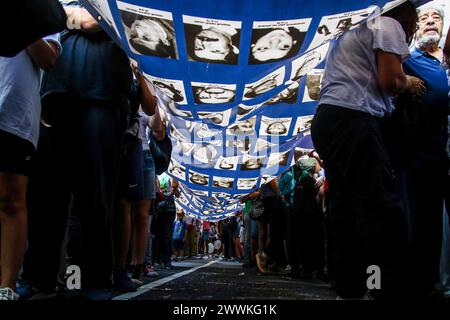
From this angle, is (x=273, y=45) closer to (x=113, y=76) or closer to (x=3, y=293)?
(x=113, y=76)

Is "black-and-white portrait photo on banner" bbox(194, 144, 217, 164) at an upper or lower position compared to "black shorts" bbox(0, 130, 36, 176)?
upper

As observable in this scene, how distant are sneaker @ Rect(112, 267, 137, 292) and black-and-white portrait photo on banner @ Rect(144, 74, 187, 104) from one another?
1206 mm

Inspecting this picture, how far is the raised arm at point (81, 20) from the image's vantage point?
7.38 feet

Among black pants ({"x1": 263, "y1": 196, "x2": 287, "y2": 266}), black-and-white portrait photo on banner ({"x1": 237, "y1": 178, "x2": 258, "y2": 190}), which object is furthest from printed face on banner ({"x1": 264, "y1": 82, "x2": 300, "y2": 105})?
black pants ({"x1": 263, "y1": 196, "x2": 287, "y2": 266})

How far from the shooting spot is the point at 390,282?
1.88 m

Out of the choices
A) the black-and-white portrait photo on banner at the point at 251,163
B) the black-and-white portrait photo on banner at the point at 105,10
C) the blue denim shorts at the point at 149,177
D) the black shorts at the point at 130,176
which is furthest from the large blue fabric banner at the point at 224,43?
the black-and-white portrait photo on banner at the point at 251,163

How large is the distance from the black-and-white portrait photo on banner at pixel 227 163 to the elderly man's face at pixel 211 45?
222cm

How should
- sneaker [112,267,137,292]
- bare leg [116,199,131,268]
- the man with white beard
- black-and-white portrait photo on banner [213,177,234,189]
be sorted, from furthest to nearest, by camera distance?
black-and-white portrait photo on banner [213,177,234,189]
bare leg [116,199,131,268]
sneaker [112,267,137,292]
the man with white beard

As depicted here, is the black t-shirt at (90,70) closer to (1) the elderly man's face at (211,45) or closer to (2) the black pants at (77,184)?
(2) the black pants at (77,184)

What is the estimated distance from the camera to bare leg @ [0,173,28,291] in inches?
72.6

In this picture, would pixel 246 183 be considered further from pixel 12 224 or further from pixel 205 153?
pixel 12 224

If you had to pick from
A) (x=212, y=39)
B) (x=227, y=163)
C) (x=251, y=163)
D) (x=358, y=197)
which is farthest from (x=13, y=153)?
(x=251, y=163)

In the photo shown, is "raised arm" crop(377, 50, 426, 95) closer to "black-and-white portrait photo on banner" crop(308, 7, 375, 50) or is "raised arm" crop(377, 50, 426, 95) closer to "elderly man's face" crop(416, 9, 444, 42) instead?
"black-and-white portrait photo on banner" crop(308, 7, 375, 50)

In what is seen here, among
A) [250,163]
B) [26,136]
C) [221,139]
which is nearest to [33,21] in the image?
[26,136]
